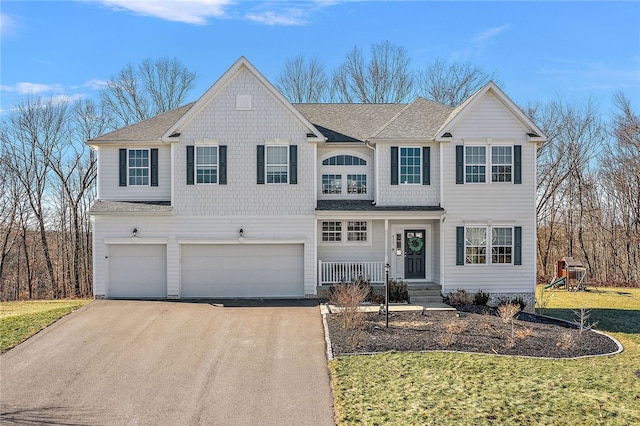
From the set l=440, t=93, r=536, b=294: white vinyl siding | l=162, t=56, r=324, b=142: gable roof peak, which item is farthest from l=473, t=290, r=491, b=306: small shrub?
l=162, t=56, r=324, b=142: gable roof peak

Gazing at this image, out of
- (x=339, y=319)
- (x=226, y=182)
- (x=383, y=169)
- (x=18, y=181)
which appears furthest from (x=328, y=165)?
(x=18, y=181)

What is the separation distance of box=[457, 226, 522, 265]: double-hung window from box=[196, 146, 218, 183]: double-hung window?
947 cm

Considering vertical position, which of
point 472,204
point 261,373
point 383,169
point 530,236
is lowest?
point 261,373

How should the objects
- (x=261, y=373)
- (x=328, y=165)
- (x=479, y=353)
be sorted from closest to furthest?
(x=261, y=373) < (x=479, y=353) < (x=328, y=165)

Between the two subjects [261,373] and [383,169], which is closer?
[261,373]

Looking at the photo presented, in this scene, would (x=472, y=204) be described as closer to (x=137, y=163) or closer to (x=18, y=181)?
(x=137, y=163)

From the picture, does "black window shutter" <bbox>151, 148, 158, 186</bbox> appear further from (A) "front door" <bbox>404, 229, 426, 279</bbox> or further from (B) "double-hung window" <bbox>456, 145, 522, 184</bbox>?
(B) "double-hung window" <bbox>456, 145, 522, 184</bbox>

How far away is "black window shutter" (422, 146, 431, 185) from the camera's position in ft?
57.0

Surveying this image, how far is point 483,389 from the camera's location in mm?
8430

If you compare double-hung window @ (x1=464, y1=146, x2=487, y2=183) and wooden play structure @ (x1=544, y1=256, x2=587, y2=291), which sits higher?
double-hung window @ (x1=464, y1=146, x2=487, y2=183)

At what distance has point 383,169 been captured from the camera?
1739 cm

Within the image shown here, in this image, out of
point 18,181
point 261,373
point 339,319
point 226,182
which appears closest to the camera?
point 261,373

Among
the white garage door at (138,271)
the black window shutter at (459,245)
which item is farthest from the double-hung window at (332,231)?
the white garage door at (138,271)

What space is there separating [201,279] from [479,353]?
1034 centimetres
